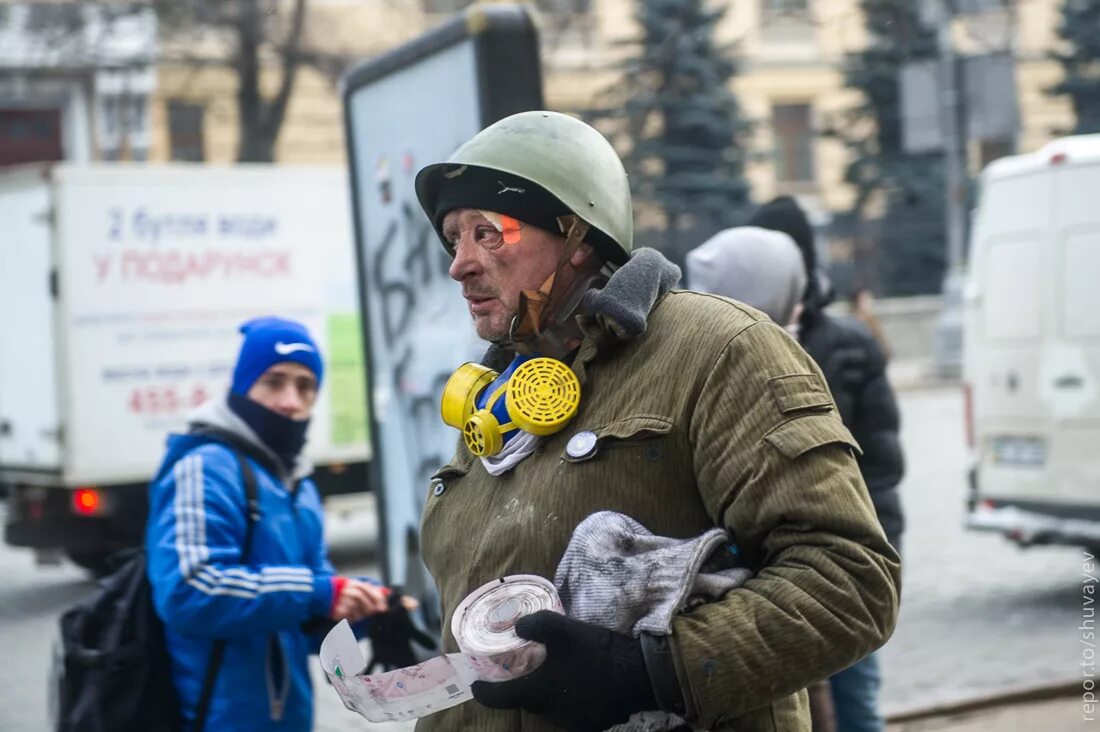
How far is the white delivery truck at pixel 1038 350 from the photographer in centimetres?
820

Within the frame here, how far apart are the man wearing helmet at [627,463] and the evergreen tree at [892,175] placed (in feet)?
87.7

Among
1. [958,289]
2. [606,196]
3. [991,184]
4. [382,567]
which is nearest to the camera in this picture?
[606,196]

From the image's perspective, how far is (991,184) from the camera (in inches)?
352

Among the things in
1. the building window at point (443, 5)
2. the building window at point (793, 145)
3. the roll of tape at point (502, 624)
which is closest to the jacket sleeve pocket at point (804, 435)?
the roll of tape at point (502, 624)

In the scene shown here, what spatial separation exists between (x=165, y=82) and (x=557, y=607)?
28524 millimetres

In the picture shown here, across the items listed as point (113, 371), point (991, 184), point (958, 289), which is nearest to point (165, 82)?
point (958, 289)

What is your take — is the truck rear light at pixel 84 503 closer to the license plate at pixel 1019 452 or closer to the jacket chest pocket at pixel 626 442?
the license plate at pixel 1019 452

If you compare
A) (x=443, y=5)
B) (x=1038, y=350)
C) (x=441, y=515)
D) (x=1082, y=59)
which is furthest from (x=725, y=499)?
(x=1082, y=59)

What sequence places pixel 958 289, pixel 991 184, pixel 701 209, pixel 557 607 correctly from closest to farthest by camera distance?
pixel 557 607 → pixel 991 184 → pixel 958 289 → pixel 701 209

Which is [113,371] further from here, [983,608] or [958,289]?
[958,289]

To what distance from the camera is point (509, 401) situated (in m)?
2.07

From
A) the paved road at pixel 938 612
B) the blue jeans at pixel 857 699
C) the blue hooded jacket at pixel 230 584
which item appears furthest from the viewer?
the paved road at pixel 938 612

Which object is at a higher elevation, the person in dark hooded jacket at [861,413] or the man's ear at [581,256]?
the man's ear at [581,256]

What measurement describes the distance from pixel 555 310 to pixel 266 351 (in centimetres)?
178
